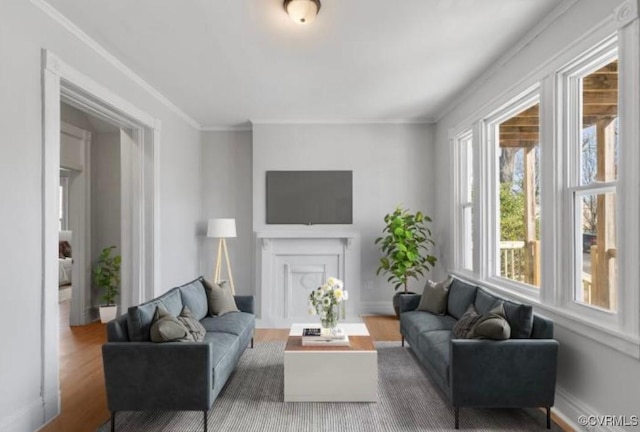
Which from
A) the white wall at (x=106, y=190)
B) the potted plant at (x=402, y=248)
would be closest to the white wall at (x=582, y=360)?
the potted plant at (x=402, y=248)

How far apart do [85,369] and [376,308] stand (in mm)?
3709

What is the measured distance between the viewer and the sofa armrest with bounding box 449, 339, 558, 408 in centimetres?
264

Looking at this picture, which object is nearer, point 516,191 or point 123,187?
point 516,191

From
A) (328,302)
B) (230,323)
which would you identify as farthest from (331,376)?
(230,323)

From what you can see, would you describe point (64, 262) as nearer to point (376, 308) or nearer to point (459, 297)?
point (376, 308)

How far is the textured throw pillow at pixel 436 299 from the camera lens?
421cm

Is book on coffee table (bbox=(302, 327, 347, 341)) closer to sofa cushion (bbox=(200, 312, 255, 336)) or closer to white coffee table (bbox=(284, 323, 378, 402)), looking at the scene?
white coffee table (bbox=(284, 323, 378, 402))

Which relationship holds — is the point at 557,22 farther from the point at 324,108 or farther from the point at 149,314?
the point at 149,314

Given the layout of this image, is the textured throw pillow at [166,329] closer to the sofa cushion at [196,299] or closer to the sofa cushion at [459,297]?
the sofa cushion at [196,299]

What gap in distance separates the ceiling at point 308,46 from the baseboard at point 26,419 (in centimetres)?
265

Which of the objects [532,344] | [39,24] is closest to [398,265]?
[532,344]

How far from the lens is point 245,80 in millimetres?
4238

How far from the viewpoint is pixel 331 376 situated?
3096mm

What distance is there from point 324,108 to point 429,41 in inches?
84.8
